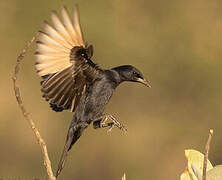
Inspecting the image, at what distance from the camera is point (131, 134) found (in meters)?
8.57

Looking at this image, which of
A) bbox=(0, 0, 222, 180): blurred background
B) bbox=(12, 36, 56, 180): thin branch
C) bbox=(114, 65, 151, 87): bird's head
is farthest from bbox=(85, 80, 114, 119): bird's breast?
bbox=(0, 0, 222, 180): blurred background

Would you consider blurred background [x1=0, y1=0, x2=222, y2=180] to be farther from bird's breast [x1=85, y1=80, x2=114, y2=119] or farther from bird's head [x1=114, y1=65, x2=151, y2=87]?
bird's breast [x1=85, y1=80, x2=114, y2=119]

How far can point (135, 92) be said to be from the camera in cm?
854

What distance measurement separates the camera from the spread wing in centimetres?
338

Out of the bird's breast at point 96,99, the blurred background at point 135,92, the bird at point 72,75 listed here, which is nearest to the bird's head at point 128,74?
the bird at point 72,75

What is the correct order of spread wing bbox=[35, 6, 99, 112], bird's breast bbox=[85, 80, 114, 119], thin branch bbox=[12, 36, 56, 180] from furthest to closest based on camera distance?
bird's breast bbox=[85, 80, 114, 119] < spread wing bbox=[35, 6, 99, 112] < thin branch bbox=[12, 36, 56, 180]

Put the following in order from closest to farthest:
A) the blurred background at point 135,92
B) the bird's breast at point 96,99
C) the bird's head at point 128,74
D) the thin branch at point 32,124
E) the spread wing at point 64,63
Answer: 1. the thin branch at point 32,124
2. the spread wing at point 64,63
3. the bird's breast at point 96,99
4. the bird's head at point 128,74
5. the blurred background at point 135,92

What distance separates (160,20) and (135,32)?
433 millimetres

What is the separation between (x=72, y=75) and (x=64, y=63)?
8 centimetres

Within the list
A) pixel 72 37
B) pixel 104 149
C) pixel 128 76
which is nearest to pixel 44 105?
pixel 104 149

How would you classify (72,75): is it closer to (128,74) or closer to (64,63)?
(64,63)

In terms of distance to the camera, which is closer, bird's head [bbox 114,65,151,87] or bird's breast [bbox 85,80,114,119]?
bird's breast [bbox 85,80,114,119]

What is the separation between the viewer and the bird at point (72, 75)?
11.1 feet

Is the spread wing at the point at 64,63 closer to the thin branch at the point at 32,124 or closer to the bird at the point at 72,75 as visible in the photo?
the bird at the point at 72,75
